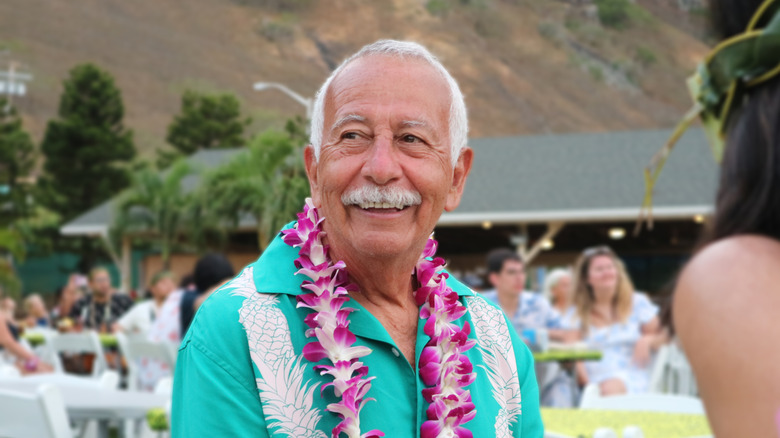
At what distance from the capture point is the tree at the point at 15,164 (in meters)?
41.3

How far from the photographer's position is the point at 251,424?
5.69 feet

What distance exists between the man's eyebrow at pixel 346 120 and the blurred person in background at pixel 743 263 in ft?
3.05

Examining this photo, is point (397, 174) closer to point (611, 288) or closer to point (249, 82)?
point (611, 288)

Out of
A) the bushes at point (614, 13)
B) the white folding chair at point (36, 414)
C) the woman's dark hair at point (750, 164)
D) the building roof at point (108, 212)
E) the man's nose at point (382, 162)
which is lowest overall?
the white folding chair at point (36, 414)

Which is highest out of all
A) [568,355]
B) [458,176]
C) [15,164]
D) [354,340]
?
[15,164]

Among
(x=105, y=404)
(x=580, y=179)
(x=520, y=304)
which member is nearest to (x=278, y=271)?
(x=105, y=404)

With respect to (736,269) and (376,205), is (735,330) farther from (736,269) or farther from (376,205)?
(376,205)

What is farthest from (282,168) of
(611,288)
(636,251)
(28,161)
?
(28,161)

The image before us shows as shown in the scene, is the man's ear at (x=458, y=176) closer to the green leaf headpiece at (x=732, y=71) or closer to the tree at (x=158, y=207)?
the green leaf headpiece at (x=732, y=71)

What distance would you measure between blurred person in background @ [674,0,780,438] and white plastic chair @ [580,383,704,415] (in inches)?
145

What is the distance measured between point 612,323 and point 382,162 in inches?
220

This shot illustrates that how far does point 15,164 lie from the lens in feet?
147

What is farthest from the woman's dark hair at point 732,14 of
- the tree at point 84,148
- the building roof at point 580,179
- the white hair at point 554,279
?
the tree at point 84,148

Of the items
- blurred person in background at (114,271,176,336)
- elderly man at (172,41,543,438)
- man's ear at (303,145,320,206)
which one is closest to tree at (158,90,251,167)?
blurred person in background at (114,271,176,336)
